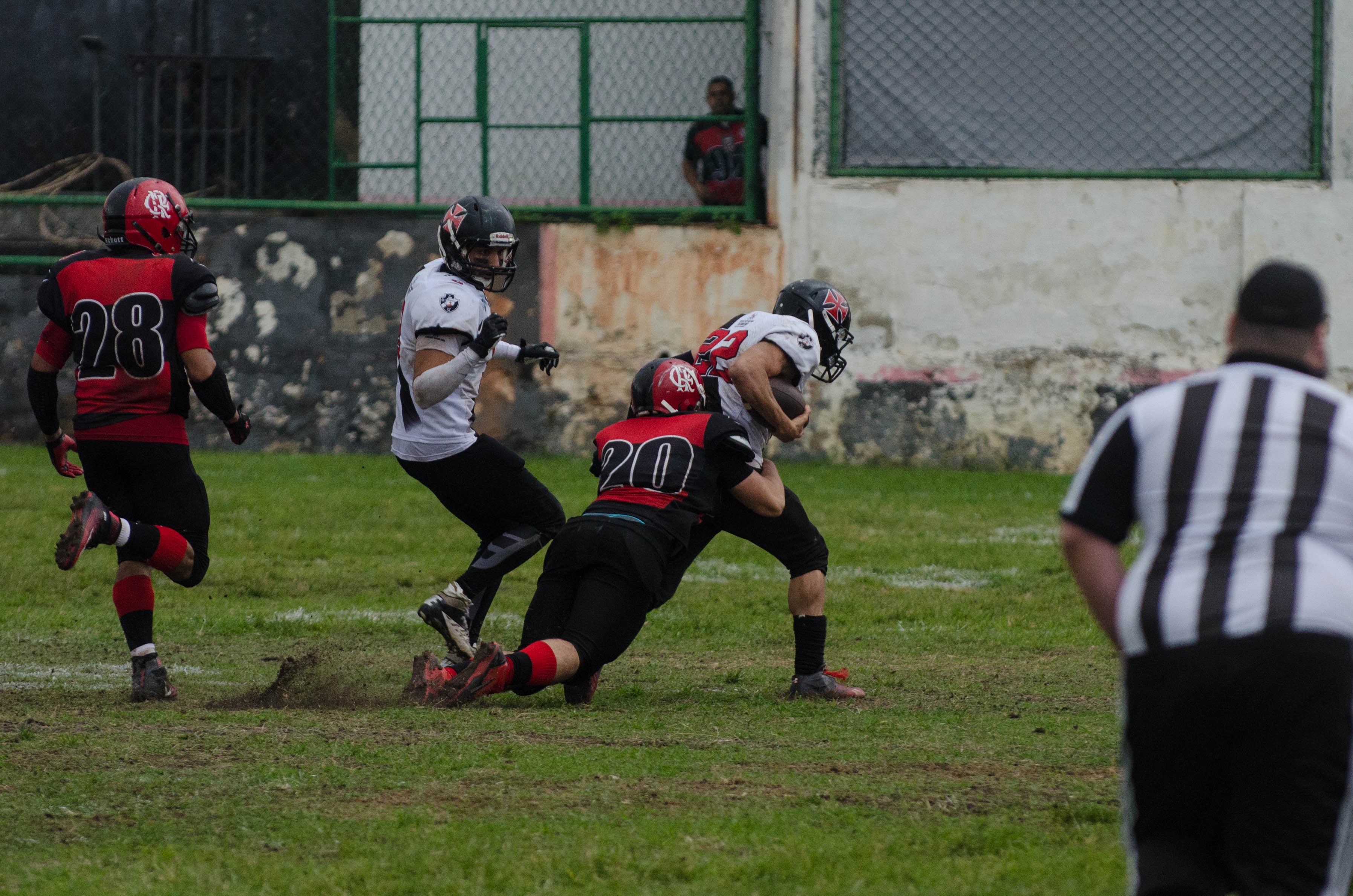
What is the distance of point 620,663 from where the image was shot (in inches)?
286

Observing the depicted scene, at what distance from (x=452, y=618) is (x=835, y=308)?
2.05 m

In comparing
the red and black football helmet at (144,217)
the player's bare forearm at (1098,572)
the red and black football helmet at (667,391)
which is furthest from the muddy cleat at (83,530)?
the player's bare forearm at (1098,572)

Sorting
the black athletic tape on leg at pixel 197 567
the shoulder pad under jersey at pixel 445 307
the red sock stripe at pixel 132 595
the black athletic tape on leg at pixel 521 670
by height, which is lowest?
the black athletic tape on leg at pixel 521 670

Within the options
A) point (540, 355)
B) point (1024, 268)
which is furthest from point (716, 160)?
point (540, 355)

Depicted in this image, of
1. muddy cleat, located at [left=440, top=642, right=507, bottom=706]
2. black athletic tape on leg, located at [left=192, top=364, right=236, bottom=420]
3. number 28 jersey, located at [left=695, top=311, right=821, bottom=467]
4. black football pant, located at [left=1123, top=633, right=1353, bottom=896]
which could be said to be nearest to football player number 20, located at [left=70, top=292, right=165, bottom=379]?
black athletic tape on leg, located at [left=192, top=364, right=236, bottom=420]

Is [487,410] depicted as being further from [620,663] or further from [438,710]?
[438,710]

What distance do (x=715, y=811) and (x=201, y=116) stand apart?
12.8 m

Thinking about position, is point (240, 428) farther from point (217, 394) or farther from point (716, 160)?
point (716, 160)

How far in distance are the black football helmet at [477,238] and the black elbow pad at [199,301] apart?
0.92 m

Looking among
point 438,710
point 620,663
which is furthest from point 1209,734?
point 620,663

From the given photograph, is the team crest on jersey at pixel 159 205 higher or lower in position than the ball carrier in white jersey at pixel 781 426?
higher

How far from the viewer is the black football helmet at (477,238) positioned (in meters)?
6.52

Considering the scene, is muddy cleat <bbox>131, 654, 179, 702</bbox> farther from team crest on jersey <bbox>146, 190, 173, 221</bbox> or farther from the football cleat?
the football cleat

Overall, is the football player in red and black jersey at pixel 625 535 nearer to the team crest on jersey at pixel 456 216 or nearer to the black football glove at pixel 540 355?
the black football glove at pixel 540 355
